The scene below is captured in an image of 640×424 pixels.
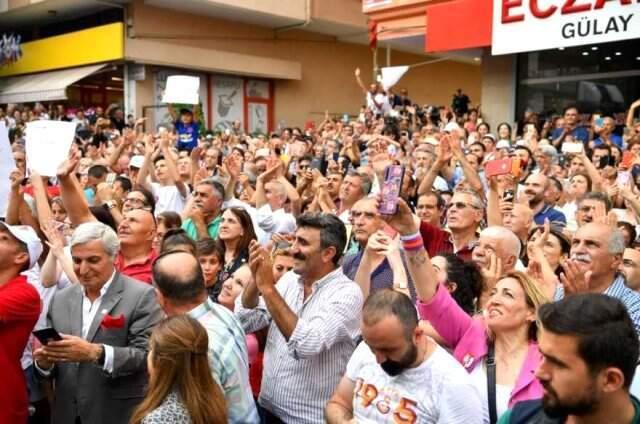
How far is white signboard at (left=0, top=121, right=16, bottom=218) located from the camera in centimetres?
487

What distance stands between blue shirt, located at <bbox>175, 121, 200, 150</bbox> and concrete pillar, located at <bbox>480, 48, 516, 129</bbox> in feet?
20.8

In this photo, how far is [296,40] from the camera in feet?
78.2

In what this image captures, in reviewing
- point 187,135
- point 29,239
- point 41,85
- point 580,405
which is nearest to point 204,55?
point 41,85

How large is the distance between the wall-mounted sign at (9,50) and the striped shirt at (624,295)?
21.5m

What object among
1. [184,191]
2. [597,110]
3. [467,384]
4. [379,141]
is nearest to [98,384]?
[467,384]

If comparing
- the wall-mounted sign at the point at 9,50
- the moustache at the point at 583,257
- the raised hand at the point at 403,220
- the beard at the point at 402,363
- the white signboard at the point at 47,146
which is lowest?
the beard at the point at 402,363

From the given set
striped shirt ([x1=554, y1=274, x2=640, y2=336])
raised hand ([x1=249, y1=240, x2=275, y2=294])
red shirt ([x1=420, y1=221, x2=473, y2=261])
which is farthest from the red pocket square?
red shirt ([x1=420, y1=221, x2=473, y2=261])

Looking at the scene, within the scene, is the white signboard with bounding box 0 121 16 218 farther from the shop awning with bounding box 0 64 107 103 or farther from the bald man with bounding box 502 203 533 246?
the shop awning with bounding box 0 64 107 103

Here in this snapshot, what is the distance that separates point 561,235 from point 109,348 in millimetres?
3091

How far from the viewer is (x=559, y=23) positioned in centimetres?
1192

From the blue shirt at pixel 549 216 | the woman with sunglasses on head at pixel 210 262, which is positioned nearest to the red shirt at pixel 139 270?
the woman with sunglasses on head at pixel 210 262

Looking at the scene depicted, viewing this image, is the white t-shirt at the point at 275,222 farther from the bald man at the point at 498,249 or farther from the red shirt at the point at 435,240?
the bald man at the point at 498,249

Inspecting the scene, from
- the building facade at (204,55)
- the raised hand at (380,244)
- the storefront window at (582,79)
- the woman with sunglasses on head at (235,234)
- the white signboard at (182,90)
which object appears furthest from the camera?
the building facade at (204,55)

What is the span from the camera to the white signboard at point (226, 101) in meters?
22.0
